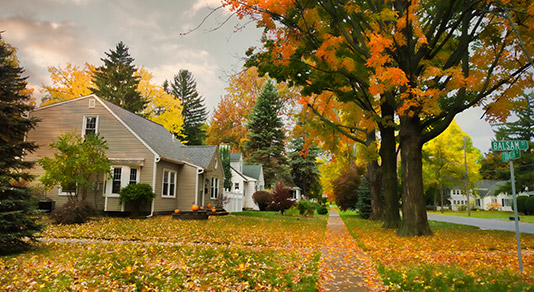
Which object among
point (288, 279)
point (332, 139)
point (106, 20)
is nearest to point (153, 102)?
point (106, 20)

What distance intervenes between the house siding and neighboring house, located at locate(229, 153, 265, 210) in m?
15.1

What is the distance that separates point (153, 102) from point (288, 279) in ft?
126

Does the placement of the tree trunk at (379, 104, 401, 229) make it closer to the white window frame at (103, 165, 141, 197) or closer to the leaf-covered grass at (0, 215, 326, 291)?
the leaf-covered grass at (0, 215, 326, 291)

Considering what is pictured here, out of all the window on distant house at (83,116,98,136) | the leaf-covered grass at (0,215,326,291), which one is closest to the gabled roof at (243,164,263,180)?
the window on distant house at (83,116,98,136)

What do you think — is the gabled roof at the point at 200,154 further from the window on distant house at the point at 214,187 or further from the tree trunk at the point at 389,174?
the tree trunk at the point at 389,174

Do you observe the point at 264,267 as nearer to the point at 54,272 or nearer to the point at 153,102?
the point at 54,272

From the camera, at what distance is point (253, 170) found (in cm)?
3784

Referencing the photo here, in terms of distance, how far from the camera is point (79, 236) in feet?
35.3

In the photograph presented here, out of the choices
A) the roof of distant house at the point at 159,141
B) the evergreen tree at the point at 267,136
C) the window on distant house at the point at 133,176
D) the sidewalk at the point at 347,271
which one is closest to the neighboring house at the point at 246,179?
the evergreen tree at the point at 267,136

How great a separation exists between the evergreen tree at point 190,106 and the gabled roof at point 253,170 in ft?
44.7

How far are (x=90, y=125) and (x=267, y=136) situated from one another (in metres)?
22.0

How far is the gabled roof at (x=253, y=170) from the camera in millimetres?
37438

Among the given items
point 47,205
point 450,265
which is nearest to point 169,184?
point 47,205

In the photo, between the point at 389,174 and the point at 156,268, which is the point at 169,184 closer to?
the point at 389,174
